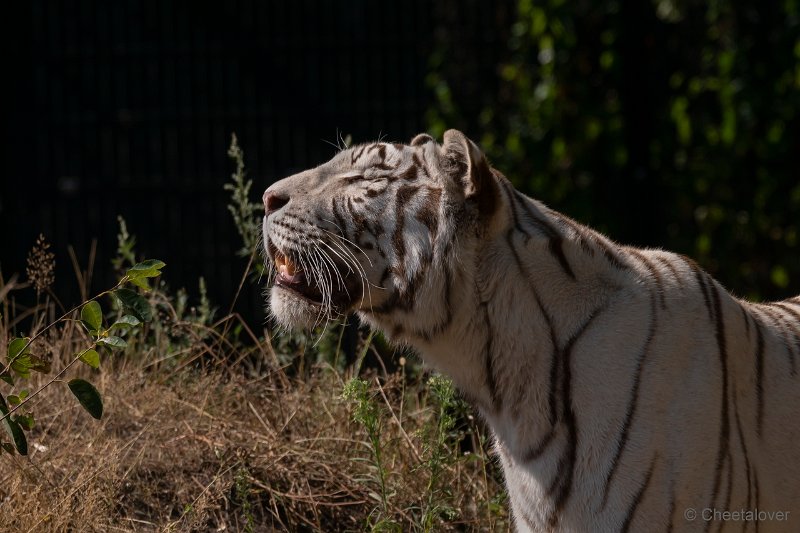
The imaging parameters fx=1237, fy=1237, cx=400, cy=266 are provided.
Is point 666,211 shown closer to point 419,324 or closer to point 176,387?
point 176,387

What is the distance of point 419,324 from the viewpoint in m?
2.88

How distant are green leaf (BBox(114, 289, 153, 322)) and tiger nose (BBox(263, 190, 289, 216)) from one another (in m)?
0.37

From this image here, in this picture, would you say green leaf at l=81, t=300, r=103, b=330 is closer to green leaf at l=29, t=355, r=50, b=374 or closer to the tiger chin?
green leaf at l=29, t=355, r=50, b=374

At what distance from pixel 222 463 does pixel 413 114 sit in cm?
359

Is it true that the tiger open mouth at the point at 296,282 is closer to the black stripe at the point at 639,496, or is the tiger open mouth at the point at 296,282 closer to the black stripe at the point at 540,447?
the black stripe at the point at 540,447

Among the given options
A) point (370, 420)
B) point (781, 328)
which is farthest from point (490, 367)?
point (781, 328)

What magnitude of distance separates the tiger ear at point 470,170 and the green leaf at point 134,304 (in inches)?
31.1

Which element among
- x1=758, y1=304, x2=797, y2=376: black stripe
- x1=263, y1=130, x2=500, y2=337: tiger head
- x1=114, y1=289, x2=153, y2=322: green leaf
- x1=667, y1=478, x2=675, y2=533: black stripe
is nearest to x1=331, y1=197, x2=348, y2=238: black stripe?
x1=263, y1=130, x2=500, y2=337: tiger head

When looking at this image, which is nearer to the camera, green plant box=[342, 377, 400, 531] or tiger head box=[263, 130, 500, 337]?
tiger head box=[263, 130, 500, 337]

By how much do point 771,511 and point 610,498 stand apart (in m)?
0.39

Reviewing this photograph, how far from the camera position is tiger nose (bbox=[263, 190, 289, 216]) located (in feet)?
9.80

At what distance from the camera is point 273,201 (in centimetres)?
300

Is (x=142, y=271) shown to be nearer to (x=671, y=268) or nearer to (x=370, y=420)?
(x=370, y=420)

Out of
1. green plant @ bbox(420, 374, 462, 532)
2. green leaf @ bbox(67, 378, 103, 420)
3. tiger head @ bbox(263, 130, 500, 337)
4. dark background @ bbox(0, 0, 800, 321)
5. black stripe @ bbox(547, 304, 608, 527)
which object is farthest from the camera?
dark background @ bbox(0, 0, 800, 321)
